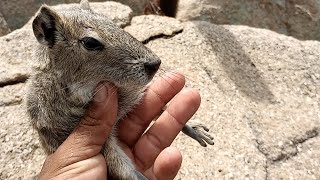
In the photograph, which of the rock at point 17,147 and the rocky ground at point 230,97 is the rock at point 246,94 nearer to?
the rocky ground at point 230,97

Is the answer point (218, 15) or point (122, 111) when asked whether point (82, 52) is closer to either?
point (122, 111)

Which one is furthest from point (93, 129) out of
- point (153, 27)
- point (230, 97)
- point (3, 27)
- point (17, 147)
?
point (3, 27)

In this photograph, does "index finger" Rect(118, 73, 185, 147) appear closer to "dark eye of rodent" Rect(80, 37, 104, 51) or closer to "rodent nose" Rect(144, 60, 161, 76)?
"rodent nose" Rect(144, 60, 161, 76)

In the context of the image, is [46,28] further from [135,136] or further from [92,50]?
[135,136]

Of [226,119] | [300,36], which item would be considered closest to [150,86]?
[226,119]

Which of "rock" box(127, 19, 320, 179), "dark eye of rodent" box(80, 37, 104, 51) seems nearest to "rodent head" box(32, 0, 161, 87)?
"dark eye of rodent" box(80, 37, 104, 51)

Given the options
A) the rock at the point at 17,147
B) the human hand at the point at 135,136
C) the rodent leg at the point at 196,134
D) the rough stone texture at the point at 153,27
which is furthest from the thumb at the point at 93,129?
the rough stone texture at the point at 153,27
